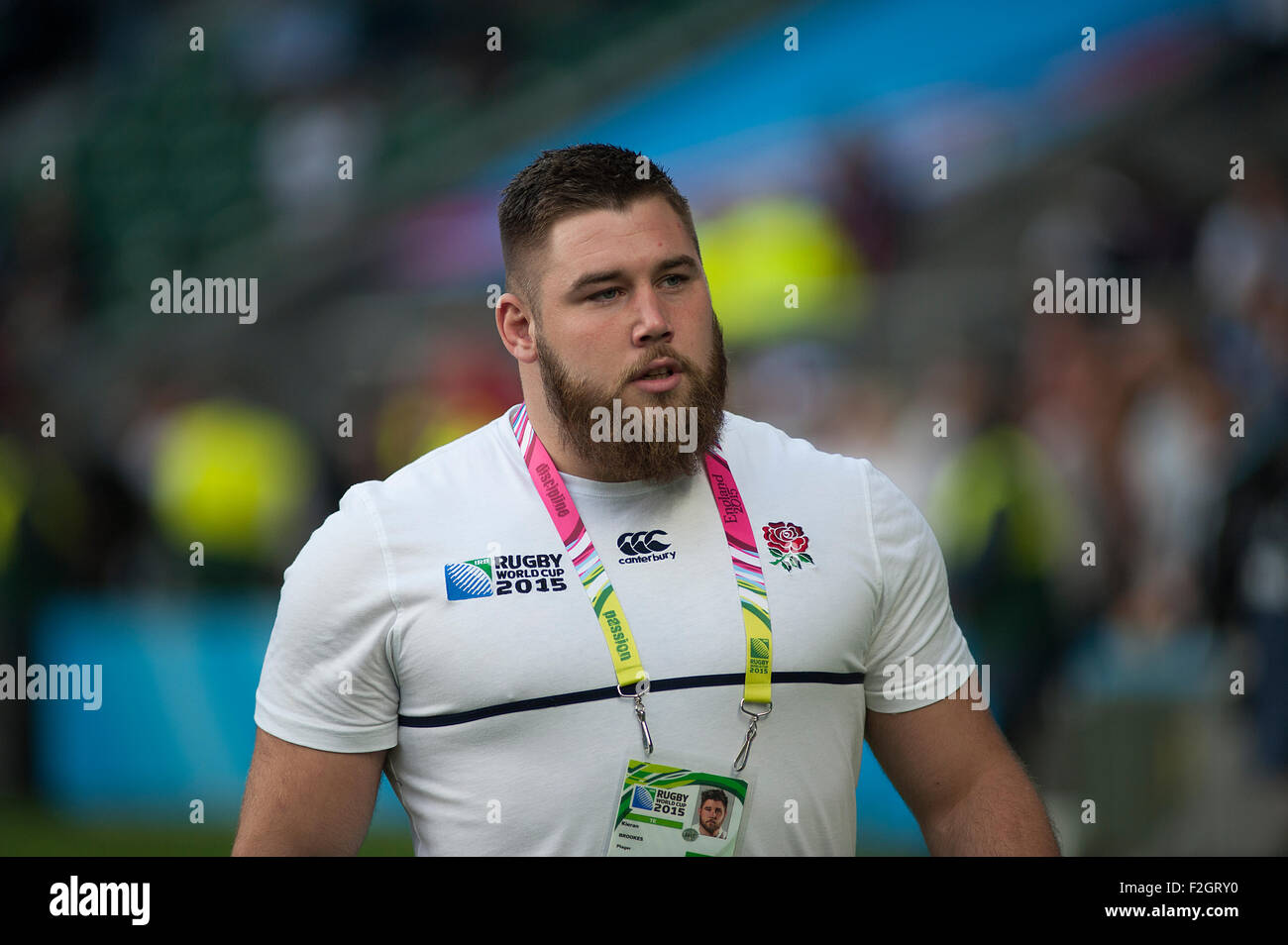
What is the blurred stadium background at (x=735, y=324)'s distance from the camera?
22.0 feet

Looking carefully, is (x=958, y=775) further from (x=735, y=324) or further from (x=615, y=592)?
(x=735, y=324)

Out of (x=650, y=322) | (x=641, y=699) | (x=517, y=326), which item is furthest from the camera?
(x=517, y=326)

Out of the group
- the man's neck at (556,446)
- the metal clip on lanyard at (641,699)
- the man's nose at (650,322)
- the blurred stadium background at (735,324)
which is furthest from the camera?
the blurred stadium background at (735,324)

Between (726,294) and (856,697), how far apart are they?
7.76 meters

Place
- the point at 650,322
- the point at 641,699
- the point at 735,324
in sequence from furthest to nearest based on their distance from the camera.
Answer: the point at 735,324 < the point at 650,322 < the point at 641,699

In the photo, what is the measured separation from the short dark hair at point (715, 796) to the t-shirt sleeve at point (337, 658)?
0.60m

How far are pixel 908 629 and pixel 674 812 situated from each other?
0.61 m

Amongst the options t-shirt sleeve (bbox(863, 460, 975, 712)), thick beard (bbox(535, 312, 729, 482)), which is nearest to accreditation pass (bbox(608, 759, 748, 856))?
t-shirt sleeve (bbox(863, 460, 975, 712))

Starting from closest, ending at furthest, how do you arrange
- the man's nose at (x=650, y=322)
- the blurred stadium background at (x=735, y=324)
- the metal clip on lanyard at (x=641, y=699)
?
the metal clip on lanyard at (x=641, y=699)
the man's nose at (x=650, y=322)
the blurred stadium background at (x=735, y=324)

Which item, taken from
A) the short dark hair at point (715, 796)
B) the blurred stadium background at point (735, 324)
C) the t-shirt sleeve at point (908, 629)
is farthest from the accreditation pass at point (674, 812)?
the blurred stadium background at point (735, 324)

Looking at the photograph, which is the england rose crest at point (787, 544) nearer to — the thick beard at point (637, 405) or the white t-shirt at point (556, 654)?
the white t-shirt at point (556, 654)

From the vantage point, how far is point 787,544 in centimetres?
297

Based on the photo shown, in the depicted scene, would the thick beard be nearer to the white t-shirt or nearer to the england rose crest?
the white t-shirt

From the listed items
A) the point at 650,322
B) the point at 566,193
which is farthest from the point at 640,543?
the point at 566,193
